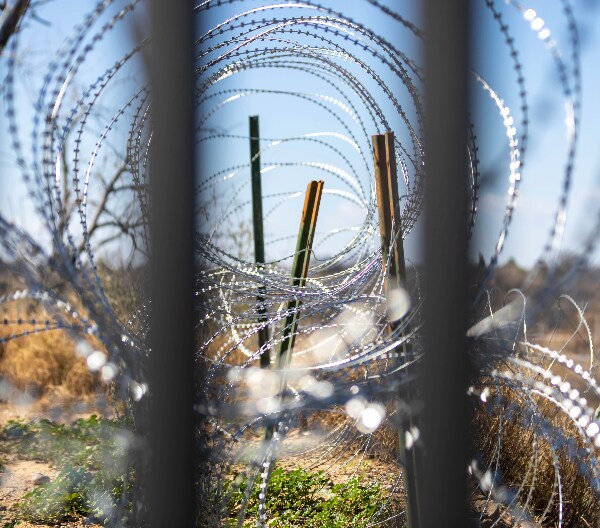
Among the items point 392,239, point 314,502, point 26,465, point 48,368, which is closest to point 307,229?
point 392,239

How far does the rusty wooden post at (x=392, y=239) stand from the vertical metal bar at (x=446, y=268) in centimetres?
102

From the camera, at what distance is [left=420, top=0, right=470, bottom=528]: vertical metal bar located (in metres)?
1.75

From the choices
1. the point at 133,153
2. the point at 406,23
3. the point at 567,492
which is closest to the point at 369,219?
the point at 133,153

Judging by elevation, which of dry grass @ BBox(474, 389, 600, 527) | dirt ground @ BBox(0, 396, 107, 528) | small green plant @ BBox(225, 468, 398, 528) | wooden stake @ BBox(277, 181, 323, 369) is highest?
wooden stake @ BBox(277, 181, 323, 369)

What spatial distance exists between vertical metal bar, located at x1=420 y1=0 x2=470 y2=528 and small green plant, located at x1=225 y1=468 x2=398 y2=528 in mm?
2269

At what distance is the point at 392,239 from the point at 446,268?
1122 millimetres

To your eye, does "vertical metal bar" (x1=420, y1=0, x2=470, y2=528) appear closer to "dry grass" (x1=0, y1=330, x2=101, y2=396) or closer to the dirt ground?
the dirt ground

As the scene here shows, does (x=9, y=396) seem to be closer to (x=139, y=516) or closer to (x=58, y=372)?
(x=58, y=372)

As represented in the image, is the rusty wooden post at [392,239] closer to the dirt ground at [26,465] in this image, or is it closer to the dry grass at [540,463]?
the dry grass at [540,463]

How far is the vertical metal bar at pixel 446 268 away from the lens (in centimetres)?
175

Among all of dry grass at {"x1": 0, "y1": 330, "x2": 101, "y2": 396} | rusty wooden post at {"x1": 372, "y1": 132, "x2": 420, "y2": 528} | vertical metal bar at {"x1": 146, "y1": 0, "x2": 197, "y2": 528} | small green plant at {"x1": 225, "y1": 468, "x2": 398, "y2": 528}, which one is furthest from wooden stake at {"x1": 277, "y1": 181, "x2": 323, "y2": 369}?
dry grass at {"x1": 0, "y1": 330, "x2": 101, "y2": 396}

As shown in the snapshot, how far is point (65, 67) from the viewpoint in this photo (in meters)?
2.36

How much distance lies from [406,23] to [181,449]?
1.22 m

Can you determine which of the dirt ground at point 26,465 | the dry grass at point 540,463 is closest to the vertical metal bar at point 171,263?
the dirt ground at point 26,465
